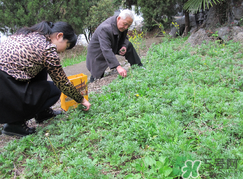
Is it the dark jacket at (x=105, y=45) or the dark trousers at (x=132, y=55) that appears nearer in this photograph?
the dark jacket at (x=105, y=45)

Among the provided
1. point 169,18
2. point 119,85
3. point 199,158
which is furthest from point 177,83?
point 169,18

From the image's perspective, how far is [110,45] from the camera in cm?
369

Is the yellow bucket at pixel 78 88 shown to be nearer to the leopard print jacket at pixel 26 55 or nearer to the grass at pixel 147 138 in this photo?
the grass at pixel 147 138

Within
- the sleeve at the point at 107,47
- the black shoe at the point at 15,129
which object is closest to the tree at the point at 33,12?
the sleeve at the point at 107,47

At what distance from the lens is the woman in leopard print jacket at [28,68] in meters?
2.04

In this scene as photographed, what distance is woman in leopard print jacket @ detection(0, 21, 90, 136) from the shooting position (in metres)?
2.04

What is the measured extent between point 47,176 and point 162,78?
222 cm

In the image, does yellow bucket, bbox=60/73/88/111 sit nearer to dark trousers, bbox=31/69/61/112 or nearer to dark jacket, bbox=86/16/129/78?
dark trousers, bbox=31/69/61/112

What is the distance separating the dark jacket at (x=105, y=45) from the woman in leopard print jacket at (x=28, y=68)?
1.22 meters

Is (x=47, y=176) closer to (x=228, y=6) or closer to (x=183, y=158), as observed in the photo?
(x=183, y=158)

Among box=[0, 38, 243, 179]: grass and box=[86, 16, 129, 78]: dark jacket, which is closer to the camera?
box=[0, 38, 243, 179]: grass

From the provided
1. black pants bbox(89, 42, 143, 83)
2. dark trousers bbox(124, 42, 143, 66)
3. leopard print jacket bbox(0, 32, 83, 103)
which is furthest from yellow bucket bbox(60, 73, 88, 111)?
dark trousers bbox(124, 42, 143, 66)

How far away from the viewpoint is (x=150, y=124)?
2.04 m

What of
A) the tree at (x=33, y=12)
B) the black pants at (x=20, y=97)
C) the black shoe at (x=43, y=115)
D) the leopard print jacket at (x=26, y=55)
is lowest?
the black shoe at (x=43, y=115)
